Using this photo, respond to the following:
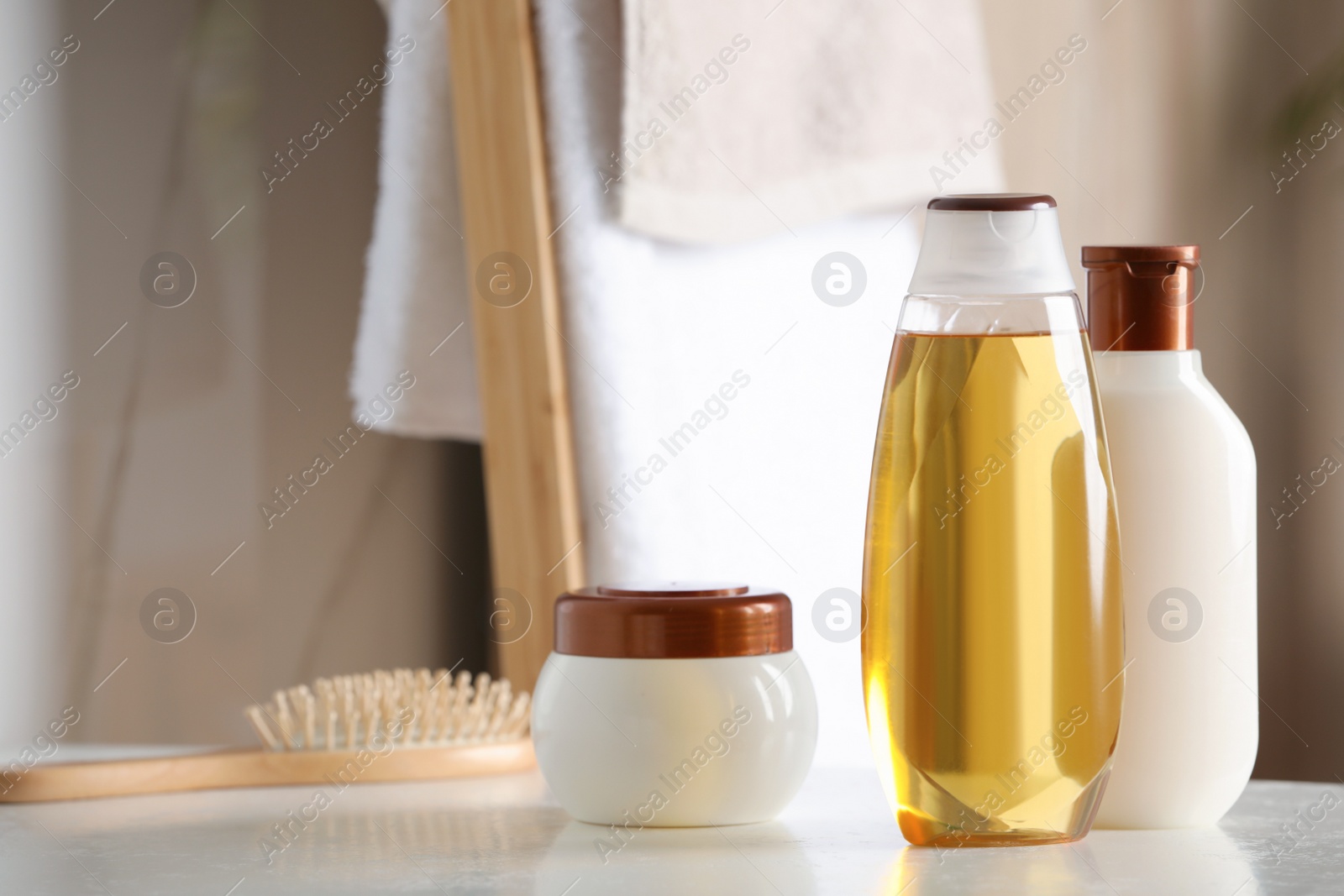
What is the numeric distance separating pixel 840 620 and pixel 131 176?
18.4 inches

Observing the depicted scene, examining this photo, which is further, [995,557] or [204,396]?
[204,396]

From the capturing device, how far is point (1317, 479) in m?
0.94

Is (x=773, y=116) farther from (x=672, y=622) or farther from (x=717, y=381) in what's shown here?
(x=672, y=622)

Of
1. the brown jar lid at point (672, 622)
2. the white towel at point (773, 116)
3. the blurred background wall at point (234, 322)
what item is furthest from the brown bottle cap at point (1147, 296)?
the blurred background wall at point (234, 322)

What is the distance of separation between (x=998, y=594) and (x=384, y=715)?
1.06ft

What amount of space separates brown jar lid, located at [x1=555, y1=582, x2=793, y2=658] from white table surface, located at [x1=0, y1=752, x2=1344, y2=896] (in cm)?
7

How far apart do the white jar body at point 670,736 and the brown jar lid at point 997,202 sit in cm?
18

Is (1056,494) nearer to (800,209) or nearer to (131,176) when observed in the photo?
(800,209)

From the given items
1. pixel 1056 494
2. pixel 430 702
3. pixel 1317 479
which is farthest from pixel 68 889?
pixel 1317 479

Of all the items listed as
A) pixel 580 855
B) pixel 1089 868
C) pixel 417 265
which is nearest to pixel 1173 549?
pixel 1089 868

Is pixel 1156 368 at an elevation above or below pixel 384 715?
above

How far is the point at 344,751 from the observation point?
596 millimetres

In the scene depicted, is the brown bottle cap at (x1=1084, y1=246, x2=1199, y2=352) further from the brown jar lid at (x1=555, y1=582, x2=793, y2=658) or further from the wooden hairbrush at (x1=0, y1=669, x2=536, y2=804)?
the wooden hairbrush at (x1=0, y1=669, x2=536, y2=804)

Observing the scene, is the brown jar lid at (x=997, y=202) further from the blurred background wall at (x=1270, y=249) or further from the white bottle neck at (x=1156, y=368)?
the blurred background wall at (x=1270, y=249)
